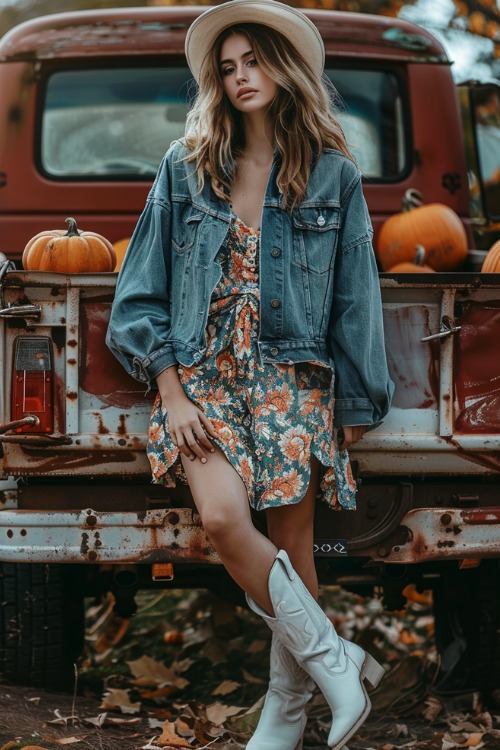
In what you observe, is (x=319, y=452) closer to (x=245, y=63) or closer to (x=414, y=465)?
(x=414, y=465)

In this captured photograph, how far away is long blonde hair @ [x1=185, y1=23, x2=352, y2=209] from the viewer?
9.58 feet

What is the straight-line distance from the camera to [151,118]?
4.72m

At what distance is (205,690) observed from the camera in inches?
159

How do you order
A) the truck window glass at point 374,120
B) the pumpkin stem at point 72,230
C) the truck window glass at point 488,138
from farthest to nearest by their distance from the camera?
1. the truck window glass at point 488,138
2. the truck window glass at point 374,120
3. the pumpkin stem at point 72,230

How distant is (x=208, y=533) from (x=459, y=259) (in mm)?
2249

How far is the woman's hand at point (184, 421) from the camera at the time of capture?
2.78 metres

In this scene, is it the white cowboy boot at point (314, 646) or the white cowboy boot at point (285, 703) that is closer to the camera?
the white cowboy boot at point (314, 646)

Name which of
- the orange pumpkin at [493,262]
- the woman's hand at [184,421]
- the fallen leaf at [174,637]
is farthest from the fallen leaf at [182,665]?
the orange pumpkin at [493,262]

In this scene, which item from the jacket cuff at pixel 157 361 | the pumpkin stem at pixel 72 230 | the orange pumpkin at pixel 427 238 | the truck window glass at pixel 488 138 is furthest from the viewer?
the truck window glass at pixel 488 138

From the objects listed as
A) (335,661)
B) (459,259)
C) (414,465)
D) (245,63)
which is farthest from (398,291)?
(459,259)

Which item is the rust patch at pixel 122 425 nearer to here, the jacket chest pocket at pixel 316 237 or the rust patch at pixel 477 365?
the jacket chest pocket at pixel 316 237

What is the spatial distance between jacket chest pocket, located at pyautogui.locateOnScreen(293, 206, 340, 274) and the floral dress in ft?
0.40

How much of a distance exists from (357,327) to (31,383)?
938 mm

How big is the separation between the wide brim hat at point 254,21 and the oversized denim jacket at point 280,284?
320mm
